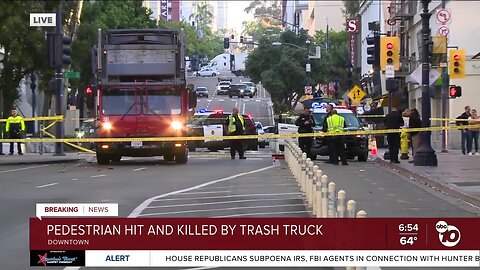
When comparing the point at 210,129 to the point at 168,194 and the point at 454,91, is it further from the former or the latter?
the point at 168,194

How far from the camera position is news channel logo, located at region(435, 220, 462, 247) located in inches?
305

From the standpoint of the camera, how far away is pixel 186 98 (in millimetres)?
25422

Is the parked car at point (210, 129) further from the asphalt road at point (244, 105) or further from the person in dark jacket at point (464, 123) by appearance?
the asphalt road at point (244, 105)

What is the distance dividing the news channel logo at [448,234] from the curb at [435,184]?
777cm

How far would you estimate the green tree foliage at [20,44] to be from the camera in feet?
105

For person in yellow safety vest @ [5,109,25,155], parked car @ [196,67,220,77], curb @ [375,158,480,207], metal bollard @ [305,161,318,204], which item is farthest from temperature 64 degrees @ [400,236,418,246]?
parked car @ [196,67,220,77]

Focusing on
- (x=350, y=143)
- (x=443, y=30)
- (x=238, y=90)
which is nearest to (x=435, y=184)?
(x=350, y=143)

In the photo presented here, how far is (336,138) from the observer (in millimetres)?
25078

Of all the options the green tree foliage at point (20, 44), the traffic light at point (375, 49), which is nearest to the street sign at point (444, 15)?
the traffic light at point (375, 49)

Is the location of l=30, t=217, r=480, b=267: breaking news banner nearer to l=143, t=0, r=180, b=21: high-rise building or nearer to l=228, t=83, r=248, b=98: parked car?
l=228, t=83, r=248, b=98: parked car

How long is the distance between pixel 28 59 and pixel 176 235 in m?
29.3

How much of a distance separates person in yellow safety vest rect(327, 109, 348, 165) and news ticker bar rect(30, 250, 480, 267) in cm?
1718

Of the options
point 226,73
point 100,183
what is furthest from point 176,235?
point 226,73

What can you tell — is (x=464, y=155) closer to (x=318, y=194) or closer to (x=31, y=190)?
(x=31, y=190)
